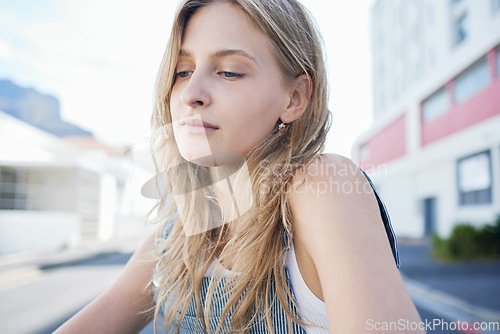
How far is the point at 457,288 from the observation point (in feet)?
23.0

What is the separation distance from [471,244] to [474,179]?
21.3ft

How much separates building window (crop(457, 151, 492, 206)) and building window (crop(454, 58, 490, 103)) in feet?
8.77

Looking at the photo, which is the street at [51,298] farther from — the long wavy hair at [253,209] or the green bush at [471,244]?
the green bush at [471,244]

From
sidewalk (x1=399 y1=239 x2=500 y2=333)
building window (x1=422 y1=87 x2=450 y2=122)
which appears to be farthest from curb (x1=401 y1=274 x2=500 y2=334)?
building window (x1=422 y1=87 x2=450 y2=122)

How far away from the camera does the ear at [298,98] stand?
48.8 inches

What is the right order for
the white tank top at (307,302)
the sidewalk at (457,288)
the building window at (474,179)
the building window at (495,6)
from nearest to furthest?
the white tank top at (307,302) < the sidewalk at (457,288) < the building window at (495,6) < the building window at (474,179)

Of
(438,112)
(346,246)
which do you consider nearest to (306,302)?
(346,246)

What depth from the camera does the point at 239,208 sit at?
127 cm

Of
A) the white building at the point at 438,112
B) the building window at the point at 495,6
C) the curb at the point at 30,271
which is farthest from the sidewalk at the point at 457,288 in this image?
the building window at the point at 495,6

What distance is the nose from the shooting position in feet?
3.62

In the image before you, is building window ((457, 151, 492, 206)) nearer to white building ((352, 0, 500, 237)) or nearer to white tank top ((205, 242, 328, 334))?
white building ((352, 0, 500, 237))

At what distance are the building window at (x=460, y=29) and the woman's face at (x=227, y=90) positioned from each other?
65.8 ft

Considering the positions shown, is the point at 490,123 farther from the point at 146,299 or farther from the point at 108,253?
the point at 146,299

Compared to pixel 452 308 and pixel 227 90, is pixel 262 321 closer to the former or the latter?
pixel 227 90
